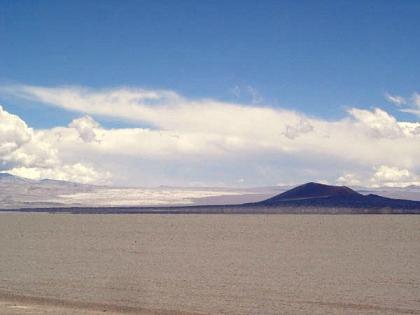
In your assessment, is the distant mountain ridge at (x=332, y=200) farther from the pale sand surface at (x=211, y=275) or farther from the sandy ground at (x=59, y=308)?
the sandy ground at (x=59, y=308)

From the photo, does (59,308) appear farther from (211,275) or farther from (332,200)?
(332,200)

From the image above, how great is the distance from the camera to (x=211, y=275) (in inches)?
1030

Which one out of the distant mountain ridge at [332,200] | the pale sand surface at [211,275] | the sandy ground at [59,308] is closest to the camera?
the sandy ground at [59,308]

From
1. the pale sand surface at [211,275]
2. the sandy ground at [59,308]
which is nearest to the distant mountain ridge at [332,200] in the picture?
the pale sand surface at [211,275]

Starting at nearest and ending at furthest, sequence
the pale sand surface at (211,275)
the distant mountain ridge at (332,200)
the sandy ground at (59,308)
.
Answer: the sandy ground at (59,308) → the pale sand surface at (211,275) → the distant mountain ridge at (332,200)

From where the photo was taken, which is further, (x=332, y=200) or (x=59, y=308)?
(x=332, y=200)

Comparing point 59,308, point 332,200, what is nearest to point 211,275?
point 59,308

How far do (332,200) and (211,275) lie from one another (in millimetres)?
102625

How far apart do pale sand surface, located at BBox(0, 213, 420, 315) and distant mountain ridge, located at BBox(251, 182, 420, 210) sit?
232ft

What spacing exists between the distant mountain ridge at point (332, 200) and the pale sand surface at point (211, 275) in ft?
232

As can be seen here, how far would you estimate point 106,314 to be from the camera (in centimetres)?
1764

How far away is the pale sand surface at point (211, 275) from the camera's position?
19359 mm

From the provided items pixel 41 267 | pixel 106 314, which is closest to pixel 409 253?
pixel 41 267

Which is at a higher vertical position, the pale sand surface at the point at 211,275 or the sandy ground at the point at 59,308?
the pale sand surface at the point at 211,275
